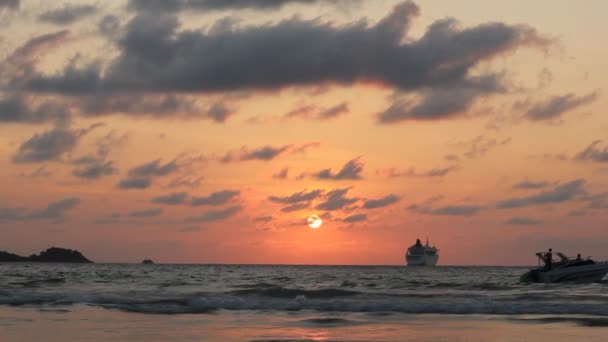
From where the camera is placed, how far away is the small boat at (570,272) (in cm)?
7100

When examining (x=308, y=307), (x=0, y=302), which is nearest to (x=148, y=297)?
(x=0, y=302)

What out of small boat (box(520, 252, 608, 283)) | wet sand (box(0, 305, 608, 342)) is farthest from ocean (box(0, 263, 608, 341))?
small boat (box(520, 252, 608, 283))

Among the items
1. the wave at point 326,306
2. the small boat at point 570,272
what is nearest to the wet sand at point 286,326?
the wave at point 326,306

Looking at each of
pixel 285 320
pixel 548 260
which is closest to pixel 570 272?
pixel 548 260

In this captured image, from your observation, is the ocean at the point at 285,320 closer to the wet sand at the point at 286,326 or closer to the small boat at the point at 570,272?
the wet sand at the point at 286,326

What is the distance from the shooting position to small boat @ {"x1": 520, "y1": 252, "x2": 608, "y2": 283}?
Result: 7100 centimetres

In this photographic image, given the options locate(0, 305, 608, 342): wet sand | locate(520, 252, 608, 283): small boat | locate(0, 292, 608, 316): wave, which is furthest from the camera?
locate(520, 252, 608, 283): small boat

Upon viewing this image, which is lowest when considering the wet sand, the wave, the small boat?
the wet sand

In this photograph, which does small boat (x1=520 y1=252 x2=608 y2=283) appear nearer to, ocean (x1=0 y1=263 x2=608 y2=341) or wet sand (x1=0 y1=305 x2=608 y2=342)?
ocean (x1=0 y1=263 x2=608 y2=341)

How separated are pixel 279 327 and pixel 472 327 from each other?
6787 mm

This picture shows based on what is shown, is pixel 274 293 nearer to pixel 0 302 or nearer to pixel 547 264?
pixel 0 302

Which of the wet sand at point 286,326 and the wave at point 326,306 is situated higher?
the wave at point 326,306

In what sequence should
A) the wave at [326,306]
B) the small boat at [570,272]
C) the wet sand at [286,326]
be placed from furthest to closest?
the small boat at [570,272], the wave at [326,306], the wet sand at [286,326]

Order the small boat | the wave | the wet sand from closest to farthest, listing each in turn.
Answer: the wet sand → the wave → the small boat
